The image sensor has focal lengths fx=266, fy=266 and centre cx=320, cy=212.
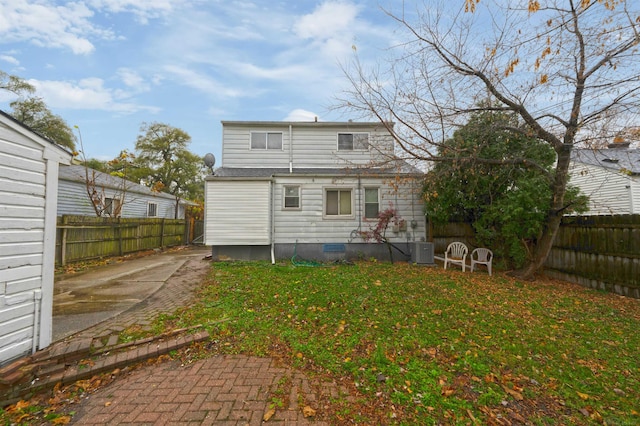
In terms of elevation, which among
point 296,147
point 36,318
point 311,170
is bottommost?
point 36,318

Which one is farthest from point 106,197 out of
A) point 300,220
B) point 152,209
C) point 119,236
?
point 300,220

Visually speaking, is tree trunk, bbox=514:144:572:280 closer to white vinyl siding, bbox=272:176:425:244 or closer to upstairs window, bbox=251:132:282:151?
white vinyl siding, bbox=272:176:425:244

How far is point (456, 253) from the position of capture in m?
9.38

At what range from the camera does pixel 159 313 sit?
4570 millimetres

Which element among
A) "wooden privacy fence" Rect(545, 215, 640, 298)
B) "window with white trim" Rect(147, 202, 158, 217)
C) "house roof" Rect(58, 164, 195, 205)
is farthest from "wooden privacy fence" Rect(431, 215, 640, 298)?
"window with white trim" Rect(147, 202, 158, 217)

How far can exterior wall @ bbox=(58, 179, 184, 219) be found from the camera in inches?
518

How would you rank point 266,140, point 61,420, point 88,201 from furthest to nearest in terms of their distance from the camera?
1. point 88,201
2. point 266,140
3. point 61,420

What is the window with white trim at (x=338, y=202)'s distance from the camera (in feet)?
33.5

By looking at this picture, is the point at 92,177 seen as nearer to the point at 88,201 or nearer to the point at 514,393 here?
the point at 88,201

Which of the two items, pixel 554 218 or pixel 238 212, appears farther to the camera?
pixel 238 212

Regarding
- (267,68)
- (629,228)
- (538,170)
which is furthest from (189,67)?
(629,228)

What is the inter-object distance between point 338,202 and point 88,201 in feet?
45.5

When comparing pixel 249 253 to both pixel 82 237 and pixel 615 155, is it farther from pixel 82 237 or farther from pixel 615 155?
pixel 615 155

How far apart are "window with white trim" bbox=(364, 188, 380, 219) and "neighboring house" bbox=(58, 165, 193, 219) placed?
1113 centimetres
